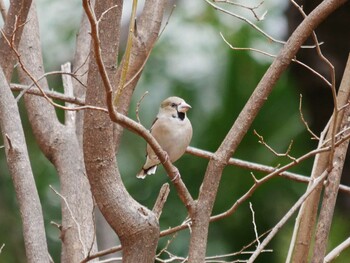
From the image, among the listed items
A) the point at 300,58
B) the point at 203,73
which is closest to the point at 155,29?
the point at 300,58

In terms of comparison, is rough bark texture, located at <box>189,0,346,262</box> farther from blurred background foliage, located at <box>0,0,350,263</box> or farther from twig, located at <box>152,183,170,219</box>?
blurred background foliage, located at <box>0,0,350,263</box>

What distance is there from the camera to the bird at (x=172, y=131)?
3979 mm

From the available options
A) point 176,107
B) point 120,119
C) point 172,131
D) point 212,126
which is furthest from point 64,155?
point 212,126

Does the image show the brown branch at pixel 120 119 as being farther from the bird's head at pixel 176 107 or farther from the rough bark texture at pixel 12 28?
the bird's head at pixel 176 107

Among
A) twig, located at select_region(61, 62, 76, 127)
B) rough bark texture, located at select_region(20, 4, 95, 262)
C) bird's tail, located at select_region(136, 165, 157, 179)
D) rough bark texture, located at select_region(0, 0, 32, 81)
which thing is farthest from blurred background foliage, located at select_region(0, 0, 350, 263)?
rough bark texture, located at select_region(0, 0, 32, 81)

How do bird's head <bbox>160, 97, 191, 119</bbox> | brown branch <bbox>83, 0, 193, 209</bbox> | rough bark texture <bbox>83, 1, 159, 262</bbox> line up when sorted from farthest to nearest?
bird's head <bbox>160, 97, 191, 119</bbox> → rough bark texture <bbox>83, 1, 159, 262</bbox> → brown branch <bbox>83, 0, 193, 209</bbox>

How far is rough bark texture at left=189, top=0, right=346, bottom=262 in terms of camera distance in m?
2.70

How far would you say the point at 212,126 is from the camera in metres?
6.60

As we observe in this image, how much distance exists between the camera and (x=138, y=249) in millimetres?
2719

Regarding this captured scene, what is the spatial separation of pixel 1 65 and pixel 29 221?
60 cm

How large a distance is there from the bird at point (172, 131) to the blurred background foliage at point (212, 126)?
2031 millimetres

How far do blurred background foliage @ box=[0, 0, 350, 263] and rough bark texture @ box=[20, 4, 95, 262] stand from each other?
8.25ft

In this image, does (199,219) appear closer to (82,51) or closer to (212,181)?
(212,181)

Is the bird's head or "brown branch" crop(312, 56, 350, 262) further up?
the bird's head
